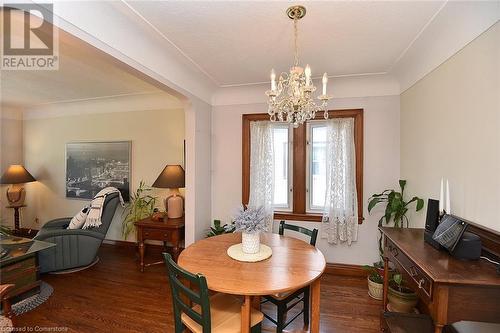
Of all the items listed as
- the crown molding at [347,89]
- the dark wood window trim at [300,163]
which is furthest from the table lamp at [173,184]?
the crown molding at [347,89]

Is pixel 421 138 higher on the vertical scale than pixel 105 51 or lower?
lower

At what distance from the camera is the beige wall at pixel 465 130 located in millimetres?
1410

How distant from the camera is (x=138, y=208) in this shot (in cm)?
371

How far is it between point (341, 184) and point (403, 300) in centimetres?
134

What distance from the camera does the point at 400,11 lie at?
64.7 inches

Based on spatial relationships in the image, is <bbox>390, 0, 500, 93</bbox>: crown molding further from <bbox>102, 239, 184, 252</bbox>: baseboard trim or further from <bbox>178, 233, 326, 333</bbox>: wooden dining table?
<bbox>102, 239, 184, 252</bbox>: baseboard trim

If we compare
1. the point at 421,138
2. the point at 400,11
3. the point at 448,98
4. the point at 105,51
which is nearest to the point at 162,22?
the point at 105,51

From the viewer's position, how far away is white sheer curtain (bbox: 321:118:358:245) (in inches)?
118

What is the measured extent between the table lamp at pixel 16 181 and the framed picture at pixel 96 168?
761 mm

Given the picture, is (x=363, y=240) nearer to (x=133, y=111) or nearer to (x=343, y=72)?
(x=343, y=72)

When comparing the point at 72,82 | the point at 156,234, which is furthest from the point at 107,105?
the point at 156,234

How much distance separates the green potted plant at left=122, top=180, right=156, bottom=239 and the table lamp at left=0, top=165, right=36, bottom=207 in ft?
6.81

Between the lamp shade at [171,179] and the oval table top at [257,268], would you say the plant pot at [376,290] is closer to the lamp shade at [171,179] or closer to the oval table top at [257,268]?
the oval table top at [257,268]

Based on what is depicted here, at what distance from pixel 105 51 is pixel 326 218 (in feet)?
9.51
